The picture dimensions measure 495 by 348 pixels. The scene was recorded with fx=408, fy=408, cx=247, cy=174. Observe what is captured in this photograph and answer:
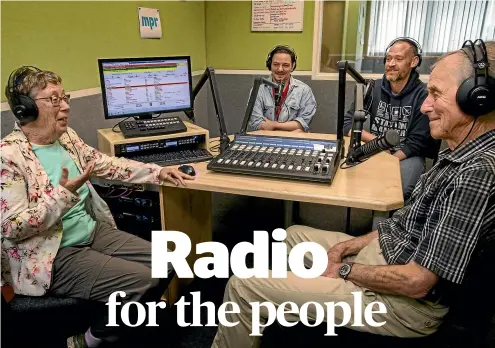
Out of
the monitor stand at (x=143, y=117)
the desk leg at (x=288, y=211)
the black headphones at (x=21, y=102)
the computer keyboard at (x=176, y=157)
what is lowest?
the desk leg at (x=288, y=211)

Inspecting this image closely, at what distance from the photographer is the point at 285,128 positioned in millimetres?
2693

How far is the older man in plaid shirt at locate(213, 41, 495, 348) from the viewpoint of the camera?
38.5 inches

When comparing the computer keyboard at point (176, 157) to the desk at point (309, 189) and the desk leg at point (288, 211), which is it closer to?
the desk at point (309, 189)

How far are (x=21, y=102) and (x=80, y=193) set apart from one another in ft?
1.35

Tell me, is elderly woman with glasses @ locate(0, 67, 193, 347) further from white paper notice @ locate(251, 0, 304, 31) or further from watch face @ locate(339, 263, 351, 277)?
white paper notice @ locate(251, 0, 304, 31)

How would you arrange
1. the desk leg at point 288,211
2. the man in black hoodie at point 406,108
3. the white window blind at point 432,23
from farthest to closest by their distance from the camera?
the white window blind at point 432,23 < the man in black hoodie at point 406,108 < the desk leg at point 288,211

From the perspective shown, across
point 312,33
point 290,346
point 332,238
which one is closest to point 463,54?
point 332,238

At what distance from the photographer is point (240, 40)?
3.73 meters

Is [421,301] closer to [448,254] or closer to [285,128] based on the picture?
[448,254]

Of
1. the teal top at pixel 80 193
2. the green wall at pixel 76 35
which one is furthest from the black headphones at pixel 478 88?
the green wall at pixel 76 35

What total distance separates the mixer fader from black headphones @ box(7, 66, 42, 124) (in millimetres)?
662

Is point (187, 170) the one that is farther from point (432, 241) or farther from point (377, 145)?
point (432, 241)

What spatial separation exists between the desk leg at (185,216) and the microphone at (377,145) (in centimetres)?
78

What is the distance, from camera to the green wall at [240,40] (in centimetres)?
359
